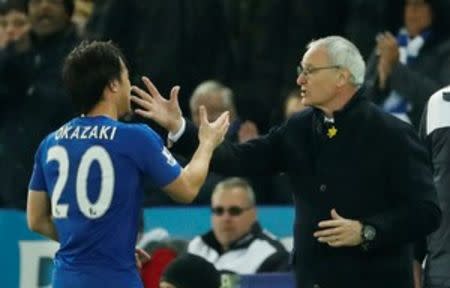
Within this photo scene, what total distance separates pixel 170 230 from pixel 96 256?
4345 mm

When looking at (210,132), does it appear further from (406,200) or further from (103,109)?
(406,200)

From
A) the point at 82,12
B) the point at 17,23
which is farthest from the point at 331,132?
the point at 82,12

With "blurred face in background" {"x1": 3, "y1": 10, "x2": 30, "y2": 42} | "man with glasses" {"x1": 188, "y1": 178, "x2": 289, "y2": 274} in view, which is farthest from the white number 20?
"blurred face in background" {"x1": 3, "y1": 10, "x2": 30, "y2": 42}

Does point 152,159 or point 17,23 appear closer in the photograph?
point 152,159

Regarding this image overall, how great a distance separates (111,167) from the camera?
7.50 m

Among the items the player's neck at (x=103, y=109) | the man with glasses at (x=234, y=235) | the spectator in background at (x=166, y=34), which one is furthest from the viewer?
the spectator in background at (x=166, y=34)

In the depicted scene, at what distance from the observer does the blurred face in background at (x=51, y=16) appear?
1269 cm

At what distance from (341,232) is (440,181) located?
76 centimetres

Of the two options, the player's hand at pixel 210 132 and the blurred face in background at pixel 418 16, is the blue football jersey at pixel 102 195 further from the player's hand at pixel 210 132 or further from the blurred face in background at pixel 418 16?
the blurred face in background at pixel 418 16

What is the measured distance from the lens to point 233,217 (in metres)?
11.4

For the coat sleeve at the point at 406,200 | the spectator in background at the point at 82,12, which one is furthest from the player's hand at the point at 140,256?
the spectator in background at the point at 82,12

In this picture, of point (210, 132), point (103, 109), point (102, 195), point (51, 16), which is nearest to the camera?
point (102, 195)

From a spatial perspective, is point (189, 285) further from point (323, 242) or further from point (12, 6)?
point (12, 6)

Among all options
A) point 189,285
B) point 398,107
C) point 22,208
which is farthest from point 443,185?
point 22,208
